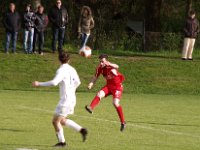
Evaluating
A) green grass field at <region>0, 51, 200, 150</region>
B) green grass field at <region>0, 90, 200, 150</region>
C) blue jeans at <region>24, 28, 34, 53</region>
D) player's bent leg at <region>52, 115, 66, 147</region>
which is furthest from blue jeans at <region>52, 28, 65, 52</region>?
player's bent leg at <region>52, 115, 66, 147</region>

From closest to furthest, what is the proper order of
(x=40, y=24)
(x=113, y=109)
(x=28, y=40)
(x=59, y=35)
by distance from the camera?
(x=113, y=109), (x=40, y=24), (x=59, y=35), (x=28, y=40)

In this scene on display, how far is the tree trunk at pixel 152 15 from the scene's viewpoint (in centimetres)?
4509

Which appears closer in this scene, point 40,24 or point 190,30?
point 40,24

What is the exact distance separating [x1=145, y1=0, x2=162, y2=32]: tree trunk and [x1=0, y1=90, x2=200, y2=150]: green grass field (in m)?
16.1

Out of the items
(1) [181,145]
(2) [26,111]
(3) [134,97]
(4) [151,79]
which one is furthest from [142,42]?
(1) [181,145]

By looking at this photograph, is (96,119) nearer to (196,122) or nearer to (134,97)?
(196,122)

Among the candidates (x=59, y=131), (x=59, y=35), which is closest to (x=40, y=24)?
(x=59, y=35)

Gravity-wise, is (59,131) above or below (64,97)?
below

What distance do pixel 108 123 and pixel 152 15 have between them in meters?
26.0

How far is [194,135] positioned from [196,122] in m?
2.95

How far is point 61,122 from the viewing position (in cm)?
1552

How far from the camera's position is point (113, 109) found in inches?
955

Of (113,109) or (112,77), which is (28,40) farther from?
(112,77)

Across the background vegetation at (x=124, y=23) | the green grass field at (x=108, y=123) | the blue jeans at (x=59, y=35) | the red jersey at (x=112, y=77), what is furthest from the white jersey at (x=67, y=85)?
the background vegetation at (x=124, y=23)
